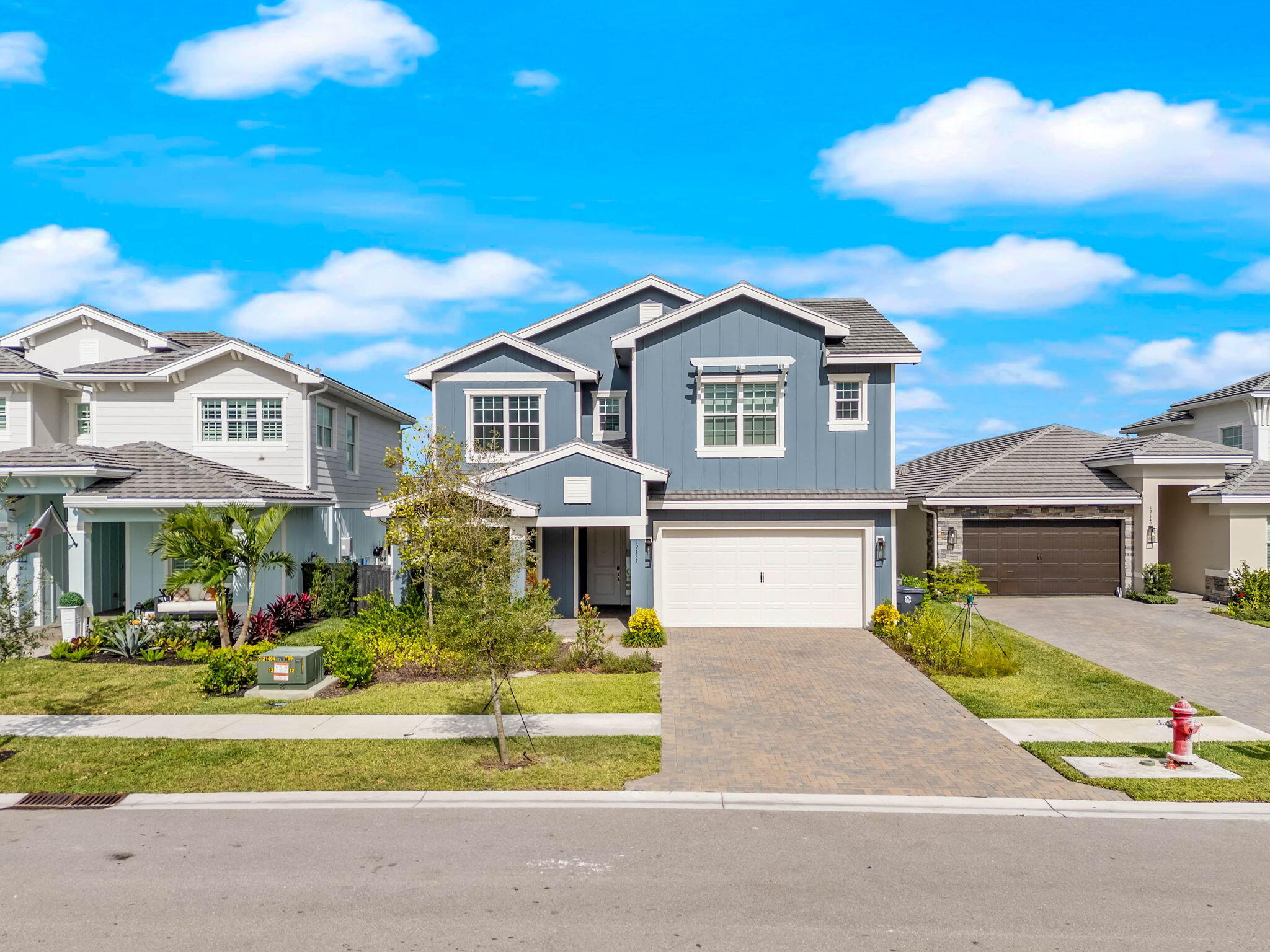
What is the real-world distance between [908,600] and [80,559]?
18761mm

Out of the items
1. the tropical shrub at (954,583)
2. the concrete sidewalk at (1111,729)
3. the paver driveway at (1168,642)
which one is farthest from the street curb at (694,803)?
the tropical shrub at (954,583)

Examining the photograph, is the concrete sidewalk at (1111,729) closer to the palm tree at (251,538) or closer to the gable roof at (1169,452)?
the gable roof at (1169,452)

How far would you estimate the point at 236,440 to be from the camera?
20766 mm

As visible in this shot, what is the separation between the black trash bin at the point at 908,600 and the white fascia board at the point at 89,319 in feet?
69.9

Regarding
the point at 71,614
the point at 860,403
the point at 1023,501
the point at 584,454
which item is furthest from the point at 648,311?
the point at 71,614

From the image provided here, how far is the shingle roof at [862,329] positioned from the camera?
61.7 ft

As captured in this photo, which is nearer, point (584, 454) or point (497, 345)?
point (584, 454)

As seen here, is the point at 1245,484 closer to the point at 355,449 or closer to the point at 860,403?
the point at 860,403

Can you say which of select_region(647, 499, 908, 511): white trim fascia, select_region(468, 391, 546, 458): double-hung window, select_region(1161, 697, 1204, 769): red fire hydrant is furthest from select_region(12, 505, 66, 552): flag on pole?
select_region(1161, 697, 1204, 769): red fire hydrant

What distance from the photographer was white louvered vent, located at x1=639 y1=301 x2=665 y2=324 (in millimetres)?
22469

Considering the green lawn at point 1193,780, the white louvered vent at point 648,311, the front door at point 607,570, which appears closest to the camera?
the green lawn at point 1193,780

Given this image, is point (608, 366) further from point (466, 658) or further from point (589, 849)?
point (589, 849)

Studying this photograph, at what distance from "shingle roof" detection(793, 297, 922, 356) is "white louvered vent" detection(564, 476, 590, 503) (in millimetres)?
6593

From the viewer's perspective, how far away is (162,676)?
47.1 ft
